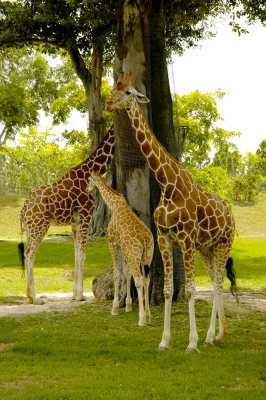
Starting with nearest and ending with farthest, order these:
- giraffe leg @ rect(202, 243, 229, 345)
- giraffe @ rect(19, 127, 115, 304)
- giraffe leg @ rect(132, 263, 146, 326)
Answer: giraffe leg @ rect(202, 243, 229, 345) < giraffe leg @ rect(132, 263, 146, 326) < giraffe @ rect(19, 127, 115, 304)

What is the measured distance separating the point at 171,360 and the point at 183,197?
87.0 inches

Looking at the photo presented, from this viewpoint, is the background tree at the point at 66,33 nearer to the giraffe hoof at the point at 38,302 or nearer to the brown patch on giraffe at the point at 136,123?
the giraffe hoof at the point at 38,302

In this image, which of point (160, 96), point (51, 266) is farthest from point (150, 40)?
point (51, 266)

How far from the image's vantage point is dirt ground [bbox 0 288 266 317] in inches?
520

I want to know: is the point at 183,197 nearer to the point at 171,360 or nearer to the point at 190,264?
the point at 190,264

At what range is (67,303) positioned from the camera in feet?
46.4

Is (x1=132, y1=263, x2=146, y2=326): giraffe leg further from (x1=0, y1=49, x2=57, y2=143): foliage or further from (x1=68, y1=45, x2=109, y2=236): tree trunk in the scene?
(x1=0, y1=49, x2=57, y2=143): foliage

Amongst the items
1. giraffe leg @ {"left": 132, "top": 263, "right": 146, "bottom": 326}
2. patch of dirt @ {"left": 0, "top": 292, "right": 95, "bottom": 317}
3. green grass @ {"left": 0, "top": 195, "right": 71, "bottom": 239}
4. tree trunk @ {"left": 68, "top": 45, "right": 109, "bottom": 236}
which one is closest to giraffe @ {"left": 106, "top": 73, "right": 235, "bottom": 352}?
giraffe leg @ {"left": 132, "top": 263, "right": 146, "bottom": 326}

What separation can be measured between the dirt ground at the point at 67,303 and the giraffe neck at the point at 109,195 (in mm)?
2340

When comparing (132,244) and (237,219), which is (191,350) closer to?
(132,244)

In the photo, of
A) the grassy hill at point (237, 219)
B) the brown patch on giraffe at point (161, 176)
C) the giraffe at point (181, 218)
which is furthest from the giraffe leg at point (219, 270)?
the grassy hill at point (237, 219)

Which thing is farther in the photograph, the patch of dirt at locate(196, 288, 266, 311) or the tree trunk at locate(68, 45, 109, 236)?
the tree trunk at locate(68, 45, 109, 236)

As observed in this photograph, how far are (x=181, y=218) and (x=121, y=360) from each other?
6.71 ft

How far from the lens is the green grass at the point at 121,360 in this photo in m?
7.09
